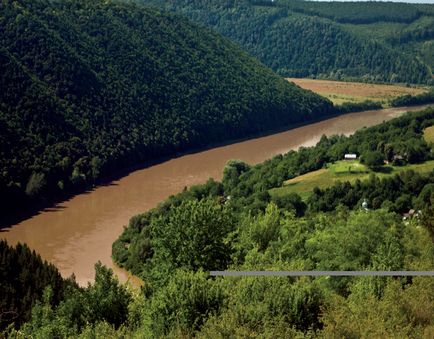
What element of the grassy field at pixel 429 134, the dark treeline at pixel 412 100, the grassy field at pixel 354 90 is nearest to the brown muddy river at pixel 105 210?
the grassy field at pixel 429 134

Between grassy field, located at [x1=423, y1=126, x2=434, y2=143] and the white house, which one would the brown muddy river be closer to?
the white house

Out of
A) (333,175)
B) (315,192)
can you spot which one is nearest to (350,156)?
(333,175)

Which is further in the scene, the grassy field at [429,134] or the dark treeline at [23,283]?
the grassy field at [429,134]

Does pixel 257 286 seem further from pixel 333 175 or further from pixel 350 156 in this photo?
pixel 350 156

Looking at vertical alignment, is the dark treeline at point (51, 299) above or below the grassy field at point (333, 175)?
above

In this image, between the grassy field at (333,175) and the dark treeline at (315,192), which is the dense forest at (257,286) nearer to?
the dark treeline at (315,192)

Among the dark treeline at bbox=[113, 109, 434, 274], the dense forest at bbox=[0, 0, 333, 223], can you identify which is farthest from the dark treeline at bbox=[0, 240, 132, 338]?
the dense forest at bbox=[0, 0, 333, 223]

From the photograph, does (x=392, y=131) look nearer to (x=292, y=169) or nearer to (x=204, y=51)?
(x=292, y=169)
